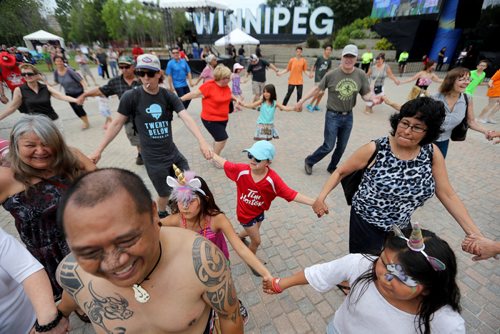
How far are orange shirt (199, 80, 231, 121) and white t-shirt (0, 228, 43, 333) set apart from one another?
3.91 metres

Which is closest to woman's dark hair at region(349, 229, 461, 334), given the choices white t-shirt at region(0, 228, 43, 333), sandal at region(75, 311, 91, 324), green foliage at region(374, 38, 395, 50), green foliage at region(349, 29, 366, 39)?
white t-shirt at region(0, 228, 43, 333)

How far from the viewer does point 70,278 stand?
125 centimetres

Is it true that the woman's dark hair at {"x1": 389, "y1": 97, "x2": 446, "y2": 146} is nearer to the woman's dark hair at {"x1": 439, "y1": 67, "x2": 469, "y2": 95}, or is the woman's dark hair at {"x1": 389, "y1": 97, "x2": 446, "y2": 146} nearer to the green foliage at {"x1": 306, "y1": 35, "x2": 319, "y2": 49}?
the woman's dark hair at {"x1": 439, "y1": 67, "x2": 469, "y2": 95}

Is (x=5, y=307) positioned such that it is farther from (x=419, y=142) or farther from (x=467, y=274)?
(x=467, y=274)

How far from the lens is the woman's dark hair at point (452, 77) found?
321cm

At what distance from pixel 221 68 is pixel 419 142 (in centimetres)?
398

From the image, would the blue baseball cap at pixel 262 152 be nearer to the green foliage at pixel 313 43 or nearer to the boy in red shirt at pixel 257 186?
the boy in red shirt at pixel 257 186

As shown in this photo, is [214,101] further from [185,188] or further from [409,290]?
[409,290]

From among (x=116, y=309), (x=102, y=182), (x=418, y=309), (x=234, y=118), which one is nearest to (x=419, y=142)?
(x=418, y=309)

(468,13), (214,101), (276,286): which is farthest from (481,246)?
(468,13)

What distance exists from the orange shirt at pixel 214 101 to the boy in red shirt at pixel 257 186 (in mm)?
2424

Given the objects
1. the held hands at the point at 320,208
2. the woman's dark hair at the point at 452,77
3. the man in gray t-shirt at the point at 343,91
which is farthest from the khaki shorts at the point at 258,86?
the held hands at the point at 320,208

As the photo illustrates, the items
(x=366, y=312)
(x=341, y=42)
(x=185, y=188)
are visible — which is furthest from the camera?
(x=341, y=42)

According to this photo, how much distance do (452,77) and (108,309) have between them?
176 inches
